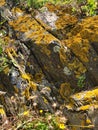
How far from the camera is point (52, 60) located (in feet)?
24.5

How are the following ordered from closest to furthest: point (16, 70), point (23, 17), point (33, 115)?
point (33, 115), point (16, 70), point (23, 17)

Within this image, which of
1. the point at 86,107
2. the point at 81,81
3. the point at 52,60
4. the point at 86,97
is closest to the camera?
the point at 86,107

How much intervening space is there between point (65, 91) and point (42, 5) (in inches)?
104

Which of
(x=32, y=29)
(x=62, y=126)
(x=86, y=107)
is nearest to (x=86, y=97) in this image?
(x=86, y=107)

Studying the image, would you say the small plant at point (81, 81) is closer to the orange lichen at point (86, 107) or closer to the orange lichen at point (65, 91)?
the orange lichen at point (65, 91)

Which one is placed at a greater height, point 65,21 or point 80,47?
point 65,21

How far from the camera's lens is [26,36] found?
25.8ft

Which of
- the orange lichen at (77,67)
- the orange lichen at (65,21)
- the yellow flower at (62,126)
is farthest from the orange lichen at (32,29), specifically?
the yellow flower at (62,126)

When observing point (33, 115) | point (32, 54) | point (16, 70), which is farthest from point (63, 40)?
point (33, 115)

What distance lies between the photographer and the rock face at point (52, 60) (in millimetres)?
7176

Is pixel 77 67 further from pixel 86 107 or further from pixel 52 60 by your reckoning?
pixel 86 107

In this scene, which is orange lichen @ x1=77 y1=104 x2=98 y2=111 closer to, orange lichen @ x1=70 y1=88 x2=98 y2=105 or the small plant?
orange lichen @ x1=70 y1=88 x2=98 y2=105

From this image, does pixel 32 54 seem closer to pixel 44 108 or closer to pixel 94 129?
pixel 44 108

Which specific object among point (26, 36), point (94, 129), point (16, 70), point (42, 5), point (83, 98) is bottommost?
point (94, 129)
